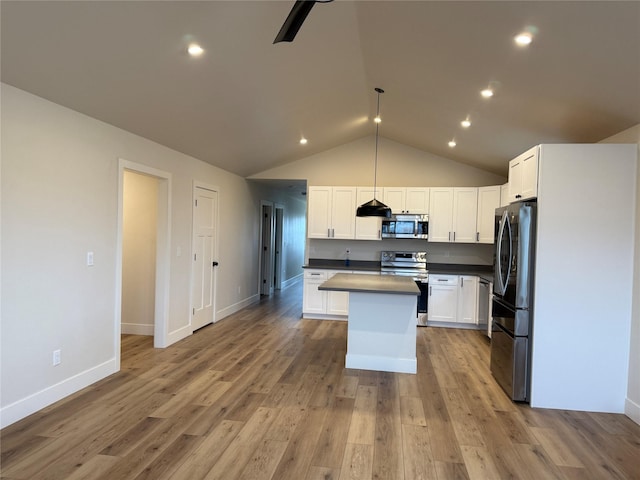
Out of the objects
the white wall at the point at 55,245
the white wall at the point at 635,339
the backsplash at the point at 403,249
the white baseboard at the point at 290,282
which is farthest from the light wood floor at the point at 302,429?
the white baseboard at the point at 290,282

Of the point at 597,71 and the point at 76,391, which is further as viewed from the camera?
the point at 76,391

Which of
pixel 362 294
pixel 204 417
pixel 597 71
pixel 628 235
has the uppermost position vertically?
pixel 597 71

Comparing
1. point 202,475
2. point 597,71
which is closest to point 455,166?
point 597,71

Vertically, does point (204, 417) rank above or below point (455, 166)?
below

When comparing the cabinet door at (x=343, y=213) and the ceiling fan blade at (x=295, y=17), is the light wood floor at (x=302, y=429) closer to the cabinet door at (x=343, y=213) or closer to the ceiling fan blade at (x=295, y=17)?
the ceiling fan blade at (x=295, y=17)

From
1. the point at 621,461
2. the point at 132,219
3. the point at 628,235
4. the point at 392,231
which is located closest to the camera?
the point at 621,461

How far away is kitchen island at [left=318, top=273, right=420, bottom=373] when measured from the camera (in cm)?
392

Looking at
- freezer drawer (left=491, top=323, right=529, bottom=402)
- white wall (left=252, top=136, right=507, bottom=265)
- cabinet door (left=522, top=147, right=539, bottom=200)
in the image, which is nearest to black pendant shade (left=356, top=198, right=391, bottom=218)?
cabinet door (left=522, top=147, right=539, bottom=200)

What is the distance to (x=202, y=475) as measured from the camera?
2193 mm

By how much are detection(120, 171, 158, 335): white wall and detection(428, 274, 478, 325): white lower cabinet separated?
4.04 meters

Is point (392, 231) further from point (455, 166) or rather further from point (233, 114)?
point (233, 114)

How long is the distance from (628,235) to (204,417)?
3623 mm

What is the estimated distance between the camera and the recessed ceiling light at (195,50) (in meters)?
2.79

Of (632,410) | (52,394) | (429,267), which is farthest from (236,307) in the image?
(632,410)
